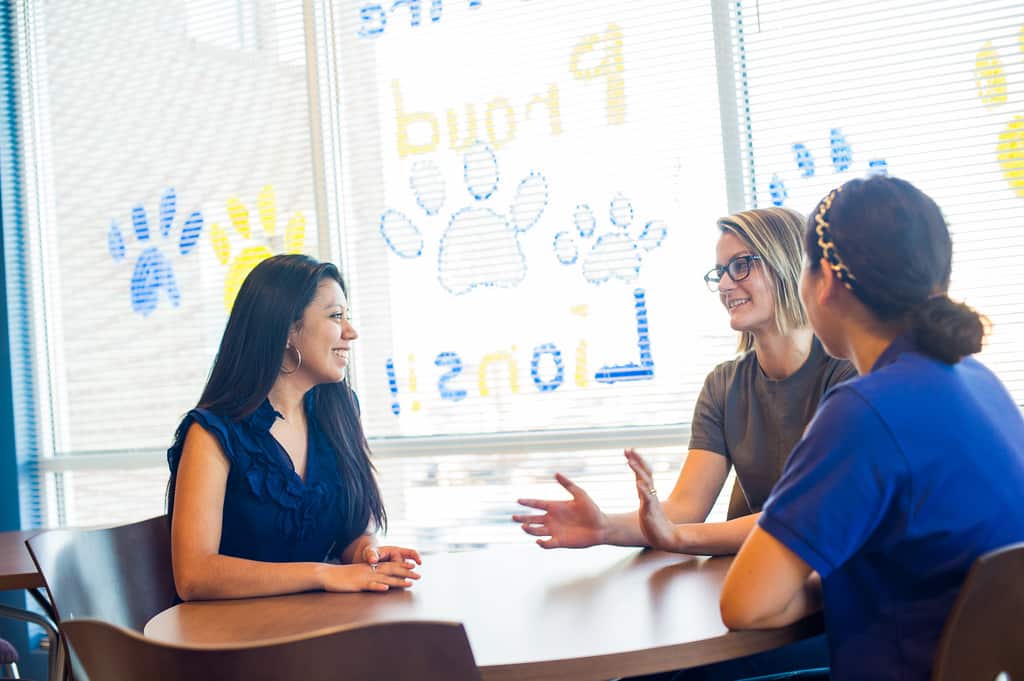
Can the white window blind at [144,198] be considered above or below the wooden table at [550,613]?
above

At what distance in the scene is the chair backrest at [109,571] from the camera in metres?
1.92

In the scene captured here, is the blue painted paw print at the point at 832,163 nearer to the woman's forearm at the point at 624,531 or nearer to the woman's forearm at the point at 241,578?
the woman's forearm at the point at 624,531

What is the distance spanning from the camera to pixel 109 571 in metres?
2.11

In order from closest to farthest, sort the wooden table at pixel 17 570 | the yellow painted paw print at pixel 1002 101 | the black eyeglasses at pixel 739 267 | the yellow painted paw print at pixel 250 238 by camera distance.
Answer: the black eyeglasses at pixel 739 267
the wooden table at pixel 17 570
the yellow painted paw print at pixel 1002 101
the yellow painted paw print at pixel 250 238

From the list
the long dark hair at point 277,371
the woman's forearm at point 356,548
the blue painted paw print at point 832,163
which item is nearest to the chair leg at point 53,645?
the long dark hair at point 277,371

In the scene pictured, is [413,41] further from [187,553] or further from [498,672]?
[498,672]

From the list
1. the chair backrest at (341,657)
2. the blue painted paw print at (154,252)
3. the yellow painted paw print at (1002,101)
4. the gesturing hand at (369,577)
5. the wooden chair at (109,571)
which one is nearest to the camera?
the chair backrest at (341,657)

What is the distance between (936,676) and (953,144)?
84.4 inches

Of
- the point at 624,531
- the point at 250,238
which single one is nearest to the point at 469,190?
the point at 250,238

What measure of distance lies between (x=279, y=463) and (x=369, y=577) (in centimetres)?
47

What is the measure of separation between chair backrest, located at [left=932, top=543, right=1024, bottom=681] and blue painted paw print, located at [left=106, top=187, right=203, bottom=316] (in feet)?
10.9

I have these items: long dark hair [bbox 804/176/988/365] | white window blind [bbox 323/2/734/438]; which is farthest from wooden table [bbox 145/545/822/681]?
white window blind [bbox 323/2/734/438]

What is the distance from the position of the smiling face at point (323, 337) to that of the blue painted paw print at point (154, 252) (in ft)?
5.57

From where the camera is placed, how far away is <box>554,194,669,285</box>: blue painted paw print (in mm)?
3152
